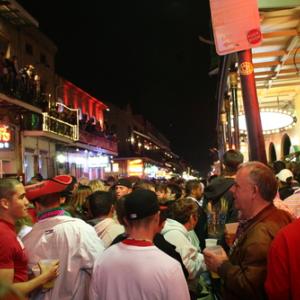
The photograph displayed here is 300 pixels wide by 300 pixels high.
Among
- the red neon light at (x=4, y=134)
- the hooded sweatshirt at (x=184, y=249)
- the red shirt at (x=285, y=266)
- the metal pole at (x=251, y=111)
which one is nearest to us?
the red shirt at (x=285, y=266)

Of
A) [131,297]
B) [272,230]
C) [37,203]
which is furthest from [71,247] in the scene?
[272,230]

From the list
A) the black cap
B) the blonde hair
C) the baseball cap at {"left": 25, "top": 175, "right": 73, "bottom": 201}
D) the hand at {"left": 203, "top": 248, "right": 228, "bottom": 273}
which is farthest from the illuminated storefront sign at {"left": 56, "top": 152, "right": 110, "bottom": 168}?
the hand at {"left": 203, "top": 248, "right": 228, "bottom": 273}

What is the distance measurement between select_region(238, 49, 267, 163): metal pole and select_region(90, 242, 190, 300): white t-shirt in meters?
2.78

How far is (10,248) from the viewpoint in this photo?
3520 mm

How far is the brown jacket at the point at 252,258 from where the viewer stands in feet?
9.70

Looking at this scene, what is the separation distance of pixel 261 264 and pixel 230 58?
19.9ft

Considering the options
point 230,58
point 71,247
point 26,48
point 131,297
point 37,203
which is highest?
point 26,48

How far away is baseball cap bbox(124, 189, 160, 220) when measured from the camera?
3.10 m

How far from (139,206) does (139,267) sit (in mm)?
420

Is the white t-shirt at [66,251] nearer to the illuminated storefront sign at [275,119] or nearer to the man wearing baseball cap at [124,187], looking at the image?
the man wearing baseball cap at [124,187]

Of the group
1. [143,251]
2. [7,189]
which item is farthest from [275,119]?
[143,251]

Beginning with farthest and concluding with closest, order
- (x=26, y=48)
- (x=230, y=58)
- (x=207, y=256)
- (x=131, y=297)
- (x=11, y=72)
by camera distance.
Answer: (x=26, y=48)
(x=11, y=72)
(x=230, y=58)
(x=207, y=256)
(x=131, y=297)

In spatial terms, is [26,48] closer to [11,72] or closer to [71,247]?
[11,72]

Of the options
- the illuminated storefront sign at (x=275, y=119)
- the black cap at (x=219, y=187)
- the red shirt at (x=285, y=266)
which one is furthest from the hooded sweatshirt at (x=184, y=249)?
the illuminated storefront sign at (x=275, y=119)
